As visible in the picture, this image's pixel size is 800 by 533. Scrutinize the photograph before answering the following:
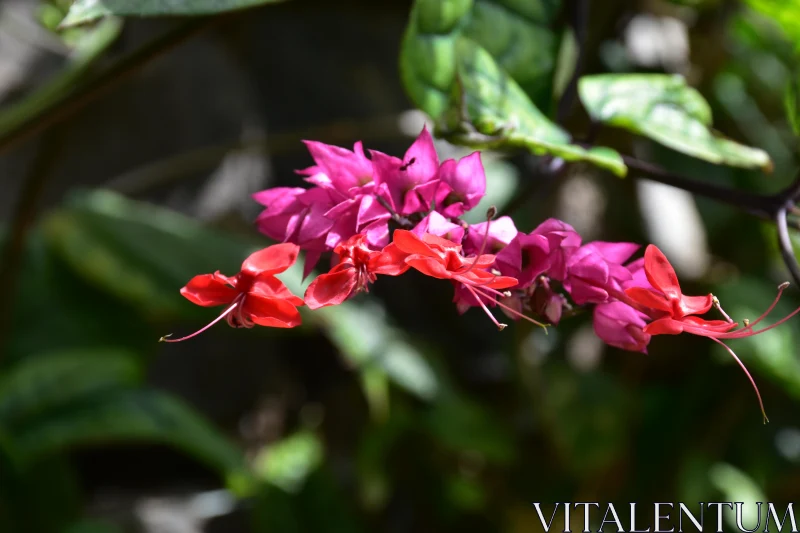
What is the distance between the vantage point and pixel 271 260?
37 centimetres

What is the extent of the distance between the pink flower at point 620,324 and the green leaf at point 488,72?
0.30 ft

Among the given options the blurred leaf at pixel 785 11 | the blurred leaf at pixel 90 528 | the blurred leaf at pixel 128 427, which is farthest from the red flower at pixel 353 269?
the blurred leaf at pixel 90 528

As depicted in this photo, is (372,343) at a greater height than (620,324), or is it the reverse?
(620,324)

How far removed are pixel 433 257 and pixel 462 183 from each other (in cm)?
7

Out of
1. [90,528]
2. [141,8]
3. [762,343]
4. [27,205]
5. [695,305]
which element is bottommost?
[90,528]

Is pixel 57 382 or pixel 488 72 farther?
pixel 57 382

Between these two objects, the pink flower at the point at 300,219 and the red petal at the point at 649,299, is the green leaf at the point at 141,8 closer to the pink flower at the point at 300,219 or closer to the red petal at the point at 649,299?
Answer: the pink flower at the point at 300,219

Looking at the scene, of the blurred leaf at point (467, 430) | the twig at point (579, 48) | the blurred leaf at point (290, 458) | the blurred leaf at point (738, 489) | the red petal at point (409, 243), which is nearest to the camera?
the red petal at point (409, 243)

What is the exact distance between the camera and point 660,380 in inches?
60.2

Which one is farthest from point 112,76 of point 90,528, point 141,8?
point 90,528

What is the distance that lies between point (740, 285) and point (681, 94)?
725 mm

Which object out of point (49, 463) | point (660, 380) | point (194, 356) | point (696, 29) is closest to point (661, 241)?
point (660, 380)

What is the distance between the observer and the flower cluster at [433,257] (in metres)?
0.36

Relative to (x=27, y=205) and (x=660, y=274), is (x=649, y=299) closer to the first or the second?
(x=660, y=274)
